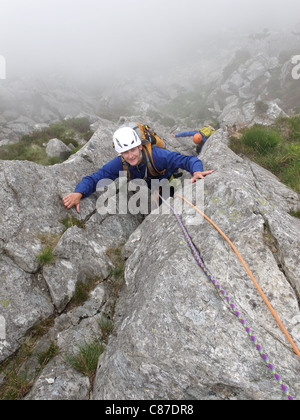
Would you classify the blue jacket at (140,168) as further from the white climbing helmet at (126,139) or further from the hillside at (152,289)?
the white climbing helmet at (126,139)

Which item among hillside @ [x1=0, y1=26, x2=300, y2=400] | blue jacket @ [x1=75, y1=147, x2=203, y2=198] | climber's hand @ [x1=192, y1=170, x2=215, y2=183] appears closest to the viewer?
hillside @ [x1=0, y1=26, x2=300, y2=400]

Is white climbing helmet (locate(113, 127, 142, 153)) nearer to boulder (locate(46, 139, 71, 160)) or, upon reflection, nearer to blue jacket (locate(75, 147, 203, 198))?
blue jacket (locate(75, 147, 203, 198))

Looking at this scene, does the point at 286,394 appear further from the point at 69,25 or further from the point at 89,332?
the point at 69,25

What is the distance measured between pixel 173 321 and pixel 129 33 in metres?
192

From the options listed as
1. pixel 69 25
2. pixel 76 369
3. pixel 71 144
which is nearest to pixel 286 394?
pixel 76 369

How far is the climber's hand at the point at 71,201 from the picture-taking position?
656 centimetres

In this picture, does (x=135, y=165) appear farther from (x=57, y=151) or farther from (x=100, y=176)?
(x=57, y=151)

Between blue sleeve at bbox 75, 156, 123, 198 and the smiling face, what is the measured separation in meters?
0.43

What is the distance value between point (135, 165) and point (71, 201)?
2.08 metres

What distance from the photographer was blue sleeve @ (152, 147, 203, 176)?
6.41m

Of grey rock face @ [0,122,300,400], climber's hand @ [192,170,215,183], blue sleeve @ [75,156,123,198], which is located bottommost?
grey rock face @ [0,122,300,400]

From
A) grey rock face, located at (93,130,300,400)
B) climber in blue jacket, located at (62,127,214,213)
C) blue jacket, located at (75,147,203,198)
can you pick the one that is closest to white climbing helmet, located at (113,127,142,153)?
climber in blue jacket, located at (62,127,214,213)
